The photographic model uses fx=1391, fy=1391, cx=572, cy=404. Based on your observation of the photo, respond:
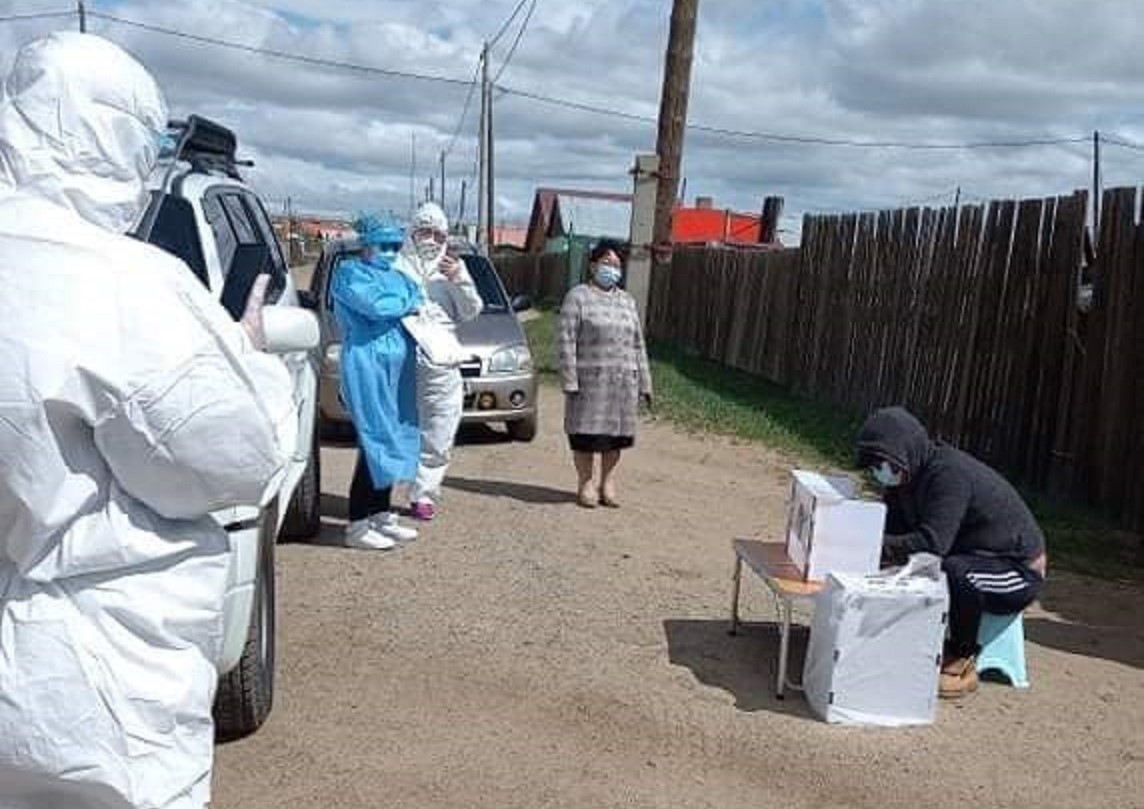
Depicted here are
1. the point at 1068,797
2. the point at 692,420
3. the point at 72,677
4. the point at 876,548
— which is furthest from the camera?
the point at 692,420

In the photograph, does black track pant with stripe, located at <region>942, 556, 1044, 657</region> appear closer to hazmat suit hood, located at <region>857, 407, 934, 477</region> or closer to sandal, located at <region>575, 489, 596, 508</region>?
hazmat suit hood, located at <region>857, 407, 934, 477</region>

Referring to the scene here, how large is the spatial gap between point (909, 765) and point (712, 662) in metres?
1.14

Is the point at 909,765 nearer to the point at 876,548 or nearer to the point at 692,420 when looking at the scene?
the point at 876,548

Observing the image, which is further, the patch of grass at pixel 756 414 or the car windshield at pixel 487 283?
the car windshield at pixel 487 283

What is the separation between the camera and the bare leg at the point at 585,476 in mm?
8603

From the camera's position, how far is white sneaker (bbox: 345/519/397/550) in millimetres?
7152

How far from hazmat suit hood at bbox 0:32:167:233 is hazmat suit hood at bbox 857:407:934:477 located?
3.61 m

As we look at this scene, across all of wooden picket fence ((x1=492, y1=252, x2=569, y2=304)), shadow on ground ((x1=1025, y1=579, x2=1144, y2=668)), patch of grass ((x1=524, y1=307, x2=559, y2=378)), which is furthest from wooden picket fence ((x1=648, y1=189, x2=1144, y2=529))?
wooden picket fence ((x1=492, y1=252, x2=569, y2=304))

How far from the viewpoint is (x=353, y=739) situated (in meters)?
4.56

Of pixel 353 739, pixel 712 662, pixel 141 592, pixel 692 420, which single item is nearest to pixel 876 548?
pixel 712 662

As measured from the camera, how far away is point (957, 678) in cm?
530

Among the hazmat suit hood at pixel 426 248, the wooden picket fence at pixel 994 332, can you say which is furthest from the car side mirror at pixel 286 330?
the wooden picket fence at pixel 994 332

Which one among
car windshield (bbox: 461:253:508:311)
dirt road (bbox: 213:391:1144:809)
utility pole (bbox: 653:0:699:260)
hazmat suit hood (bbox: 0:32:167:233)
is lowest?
dirt road (bbox: 213:391:1144:809)

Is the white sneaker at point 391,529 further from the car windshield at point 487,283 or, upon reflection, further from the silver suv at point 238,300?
the car windshield at point 487,283
